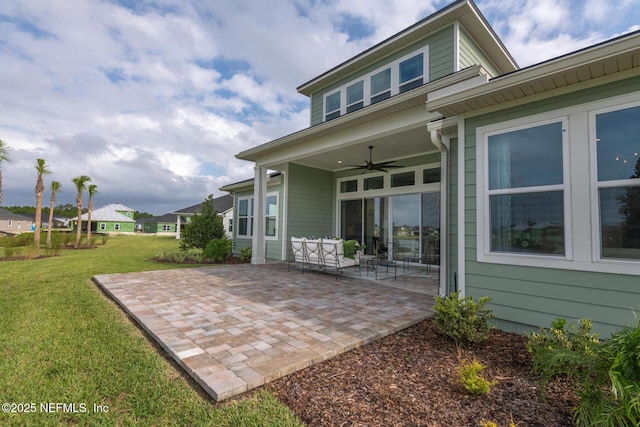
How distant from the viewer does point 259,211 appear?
962cm

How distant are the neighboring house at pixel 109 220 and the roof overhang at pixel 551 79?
5538cm

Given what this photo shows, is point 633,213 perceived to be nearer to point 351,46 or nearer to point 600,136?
point 600,136

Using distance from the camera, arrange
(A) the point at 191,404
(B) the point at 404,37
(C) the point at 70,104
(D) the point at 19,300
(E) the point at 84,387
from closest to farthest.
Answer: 1. (A) the point at 191,404
2. (E) the point at 84,387
3. (D) the point at 19,300
4. (B) the point at 404,37
5. (C) the point at 70,104

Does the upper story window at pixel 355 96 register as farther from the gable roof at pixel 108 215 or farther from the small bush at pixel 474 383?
the gable roof at pixel 108 215

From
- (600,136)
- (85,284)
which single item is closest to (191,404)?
(600,136)

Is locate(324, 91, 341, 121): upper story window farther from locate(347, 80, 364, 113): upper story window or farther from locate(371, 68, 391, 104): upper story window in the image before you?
locate(371, 68, 391, 104): upper story window

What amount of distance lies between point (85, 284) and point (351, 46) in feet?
34.5

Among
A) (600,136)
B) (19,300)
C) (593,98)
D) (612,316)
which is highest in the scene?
(593,98)

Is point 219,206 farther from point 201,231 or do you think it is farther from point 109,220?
point 109,220

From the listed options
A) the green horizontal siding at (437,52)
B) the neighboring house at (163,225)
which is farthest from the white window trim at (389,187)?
the neighboring house at (163,225)

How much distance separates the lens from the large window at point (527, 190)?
331 cm

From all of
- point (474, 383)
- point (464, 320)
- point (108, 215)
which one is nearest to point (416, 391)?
point (474, 383)

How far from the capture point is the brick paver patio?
2.60 metres

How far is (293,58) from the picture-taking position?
36.6 ft
